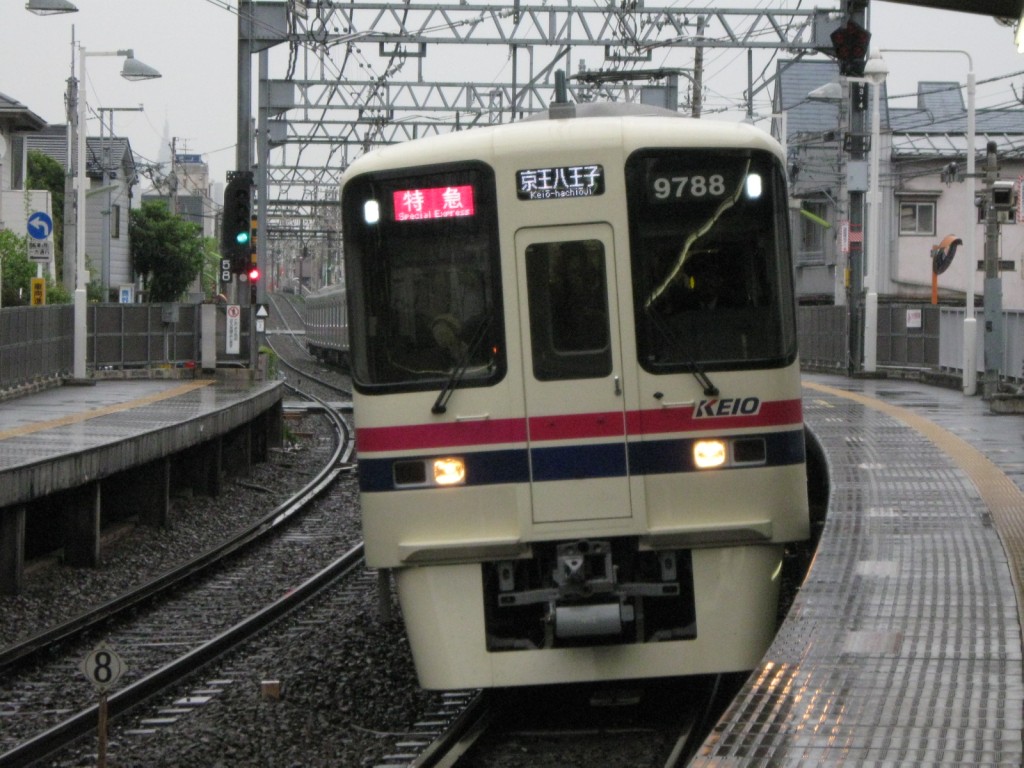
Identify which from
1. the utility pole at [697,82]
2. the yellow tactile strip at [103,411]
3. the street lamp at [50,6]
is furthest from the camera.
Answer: the utility pole at [697,82]

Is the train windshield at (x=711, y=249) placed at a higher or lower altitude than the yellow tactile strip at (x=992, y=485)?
higher

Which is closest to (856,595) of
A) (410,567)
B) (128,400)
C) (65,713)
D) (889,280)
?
(410,567)

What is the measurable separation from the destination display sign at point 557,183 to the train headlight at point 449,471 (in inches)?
50.3

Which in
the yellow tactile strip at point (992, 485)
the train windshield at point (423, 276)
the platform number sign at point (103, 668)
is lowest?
the platform number sign at point (103, 668)

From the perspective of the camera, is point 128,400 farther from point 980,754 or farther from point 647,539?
point 980,754

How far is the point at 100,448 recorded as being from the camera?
1286cm

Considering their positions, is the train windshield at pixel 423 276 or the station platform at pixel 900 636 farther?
the train windshield at pixel 423 276

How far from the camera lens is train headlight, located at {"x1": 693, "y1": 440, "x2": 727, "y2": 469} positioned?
708 centimetres

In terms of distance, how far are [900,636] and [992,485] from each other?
174 inches

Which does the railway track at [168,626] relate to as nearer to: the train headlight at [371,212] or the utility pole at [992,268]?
the train headlight at [371,212]

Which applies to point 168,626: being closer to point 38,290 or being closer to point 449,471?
point 449,471

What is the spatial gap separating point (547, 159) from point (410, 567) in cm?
203

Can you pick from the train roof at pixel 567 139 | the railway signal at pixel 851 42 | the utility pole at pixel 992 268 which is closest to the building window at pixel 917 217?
the utility pole at pixel 992 268

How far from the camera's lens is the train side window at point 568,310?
281 inches
